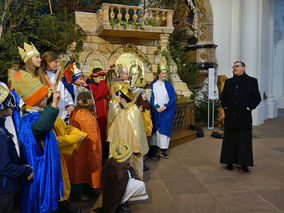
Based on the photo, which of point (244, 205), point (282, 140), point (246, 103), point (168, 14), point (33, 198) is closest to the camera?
point (33, 198)

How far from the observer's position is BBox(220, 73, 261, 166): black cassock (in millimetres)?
4484

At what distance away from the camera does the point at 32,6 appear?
847 centimetres

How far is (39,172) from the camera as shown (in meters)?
2.30

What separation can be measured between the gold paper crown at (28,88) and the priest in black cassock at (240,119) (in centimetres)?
331

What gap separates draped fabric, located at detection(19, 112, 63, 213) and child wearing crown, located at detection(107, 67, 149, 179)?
1.39 metres

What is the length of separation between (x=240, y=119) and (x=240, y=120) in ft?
0.05

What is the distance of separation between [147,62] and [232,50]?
3.29 m

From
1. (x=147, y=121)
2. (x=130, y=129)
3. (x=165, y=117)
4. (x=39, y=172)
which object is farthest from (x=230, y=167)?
(x=39, y=172)

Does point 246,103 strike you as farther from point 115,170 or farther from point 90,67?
point 90,67

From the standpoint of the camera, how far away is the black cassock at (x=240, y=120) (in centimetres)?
448

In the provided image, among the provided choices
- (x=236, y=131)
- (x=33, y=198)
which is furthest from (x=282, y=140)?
(x=33, y=198)

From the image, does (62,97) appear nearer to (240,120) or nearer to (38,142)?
(38,142)

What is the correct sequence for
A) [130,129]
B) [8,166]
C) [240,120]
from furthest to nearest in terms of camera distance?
[240,120], [130,129], [8,166]

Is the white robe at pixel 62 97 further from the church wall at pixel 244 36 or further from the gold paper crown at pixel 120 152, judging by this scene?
the church wall at pixel 244 36
